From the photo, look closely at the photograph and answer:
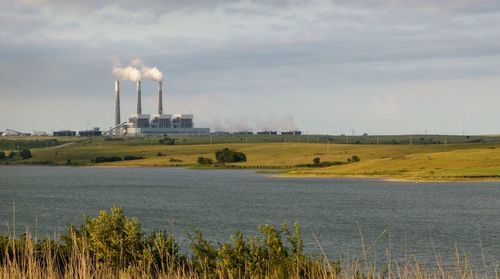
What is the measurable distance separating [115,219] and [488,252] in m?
30.9

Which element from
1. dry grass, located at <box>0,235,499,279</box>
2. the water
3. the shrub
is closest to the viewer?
dry grass, located at <box>0,235,499,279</box>

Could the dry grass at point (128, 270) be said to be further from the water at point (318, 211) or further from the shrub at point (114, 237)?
the water at point (318, 211)

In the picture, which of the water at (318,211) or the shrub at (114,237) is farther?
the water at (318,211)

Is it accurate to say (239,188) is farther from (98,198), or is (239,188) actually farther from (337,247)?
(337,247)

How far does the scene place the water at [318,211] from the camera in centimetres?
6044

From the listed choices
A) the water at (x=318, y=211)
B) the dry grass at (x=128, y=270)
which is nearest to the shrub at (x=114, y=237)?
the dry grass at (x=128, y=270)

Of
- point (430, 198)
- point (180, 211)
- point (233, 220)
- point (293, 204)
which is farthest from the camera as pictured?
point (430, 198)

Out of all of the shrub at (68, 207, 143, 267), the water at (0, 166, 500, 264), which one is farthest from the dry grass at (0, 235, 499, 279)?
the water at (0, 166, 500, 264)

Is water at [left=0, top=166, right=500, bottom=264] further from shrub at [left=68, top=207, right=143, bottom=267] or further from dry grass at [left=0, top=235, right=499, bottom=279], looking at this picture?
dry grass at [left=0, top=235, right=499, bottom=279]

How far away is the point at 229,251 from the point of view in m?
27.6

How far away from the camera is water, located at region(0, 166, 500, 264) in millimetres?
60438

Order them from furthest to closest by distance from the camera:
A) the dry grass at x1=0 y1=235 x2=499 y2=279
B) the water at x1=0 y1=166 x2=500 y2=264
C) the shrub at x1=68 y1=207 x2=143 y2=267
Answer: the water at x1=0 y1=166 x2=500 y2=264, the shrub at x1=68 y1=207 x2=143 y2=267, the dry grass at x1=0 y1=235 x2=499 y2=279

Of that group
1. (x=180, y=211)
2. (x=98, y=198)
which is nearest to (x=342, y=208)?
(x=180, y=211)

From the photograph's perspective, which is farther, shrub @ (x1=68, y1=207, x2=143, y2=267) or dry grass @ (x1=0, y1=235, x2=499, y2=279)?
shrub @ (x1=68, y1=207, x2=143, y2=267)
